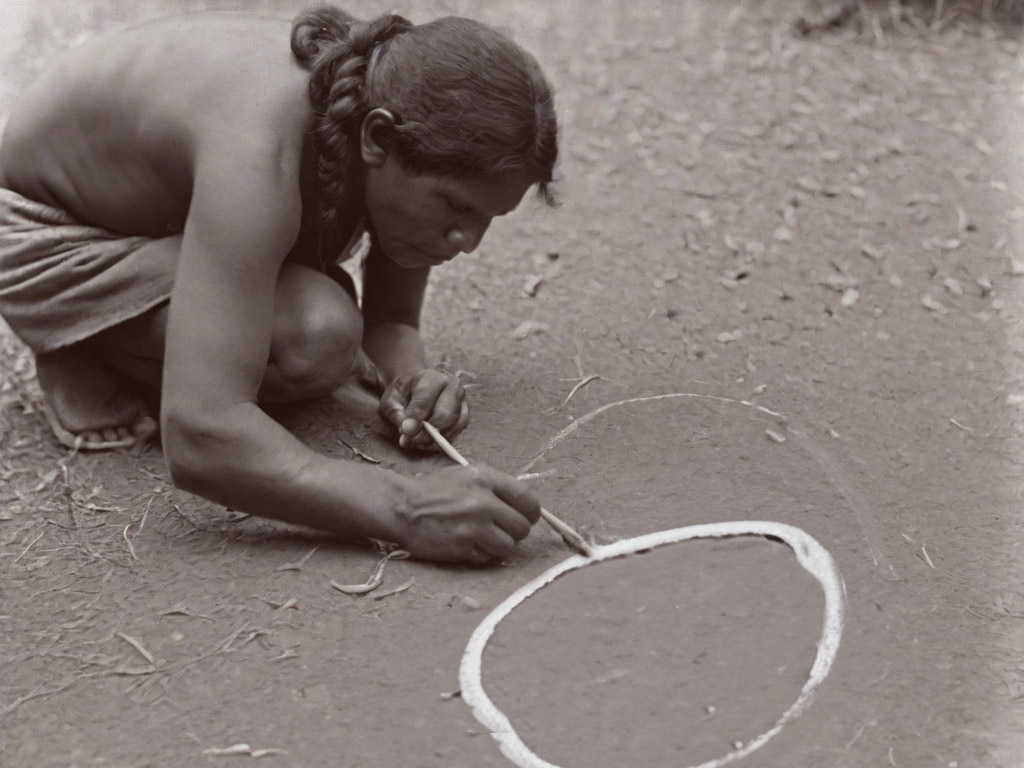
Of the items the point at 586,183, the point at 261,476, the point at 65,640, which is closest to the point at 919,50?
the point at 586,183

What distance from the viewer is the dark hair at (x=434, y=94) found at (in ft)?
7.55

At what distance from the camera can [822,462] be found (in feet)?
8.96

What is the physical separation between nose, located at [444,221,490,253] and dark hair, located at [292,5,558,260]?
5.4 inches

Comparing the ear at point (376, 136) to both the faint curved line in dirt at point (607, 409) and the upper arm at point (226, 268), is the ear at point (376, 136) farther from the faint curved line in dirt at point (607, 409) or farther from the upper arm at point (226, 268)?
the faint curved line in dirt at point (607, 409)

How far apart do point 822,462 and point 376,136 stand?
1.20 meters

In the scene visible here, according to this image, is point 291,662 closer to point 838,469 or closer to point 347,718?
point 347,718

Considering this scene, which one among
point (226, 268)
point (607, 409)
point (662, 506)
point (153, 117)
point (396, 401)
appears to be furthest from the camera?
point (607, 409)

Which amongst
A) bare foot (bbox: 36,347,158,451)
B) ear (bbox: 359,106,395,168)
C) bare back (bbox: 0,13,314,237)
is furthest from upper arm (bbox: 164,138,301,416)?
bare foot (bbox: 36,347,158,451)

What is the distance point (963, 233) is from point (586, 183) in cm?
117

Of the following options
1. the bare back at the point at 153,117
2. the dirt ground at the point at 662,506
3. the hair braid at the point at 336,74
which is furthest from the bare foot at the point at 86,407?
the hair braid at the point at 336,74

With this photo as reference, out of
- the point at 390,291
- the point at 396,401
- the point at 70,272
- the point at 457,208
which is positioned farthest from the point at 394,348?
the point at 70,272

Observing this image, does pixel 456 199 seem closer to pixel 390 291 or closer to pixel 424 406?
pixel 424 406

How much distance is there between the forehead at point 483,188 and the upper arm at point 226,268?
11.3 inches

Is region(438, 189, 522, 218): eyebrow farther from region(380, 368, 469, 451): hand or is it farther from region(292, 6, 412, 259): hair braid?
region(380, 368, 469, 451): hand
